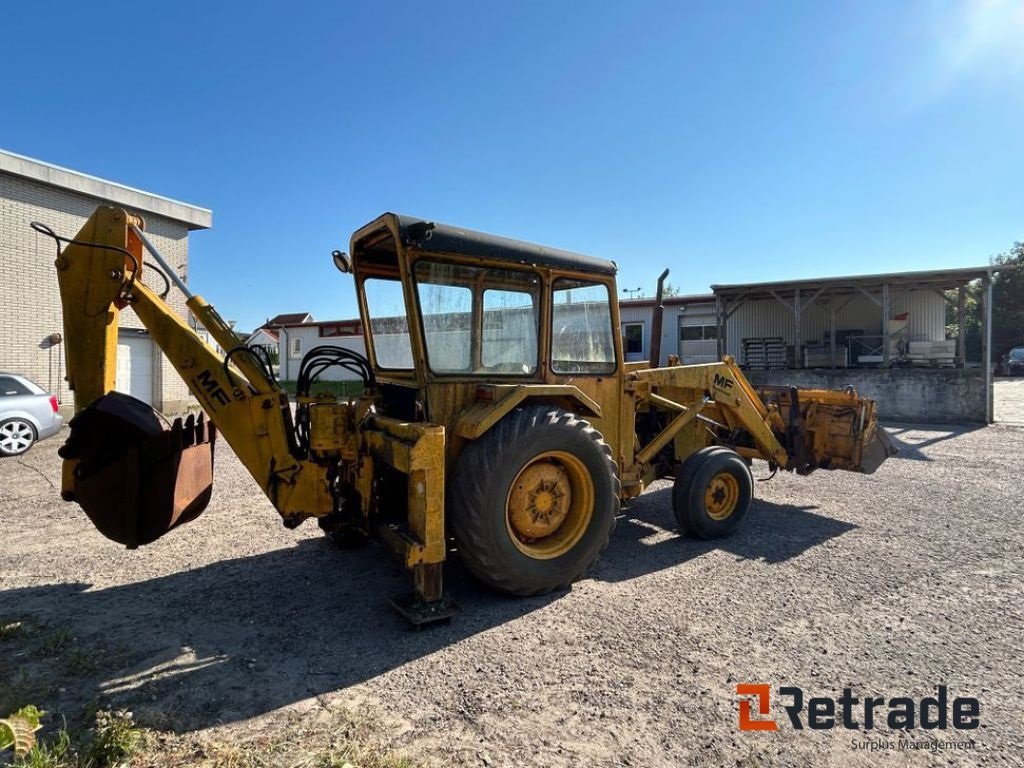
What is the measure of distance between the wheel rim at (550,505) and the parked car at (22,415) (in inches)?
380

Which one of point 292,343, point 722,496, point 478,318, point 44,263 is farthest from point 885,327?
point 292,343

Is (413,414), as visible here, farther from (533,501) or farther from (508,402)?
(533,501)

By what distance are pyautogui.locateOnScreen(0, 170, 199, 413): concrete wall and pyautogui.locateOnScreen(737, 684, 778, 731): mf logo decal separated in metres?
14.5

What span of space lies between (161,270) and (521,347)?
8.04 feet

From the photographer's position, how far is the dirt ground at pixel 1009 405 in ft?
48.9

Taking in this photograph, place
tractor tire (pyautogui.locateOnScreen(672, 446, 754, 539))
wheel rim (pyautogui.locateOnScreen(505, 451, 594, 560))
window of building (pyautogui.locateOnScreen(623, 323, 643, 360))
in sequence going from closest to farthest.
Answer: wheel rim (pyautogui.locateOnScreen(505, 451, 594, 560)) < tractor tire (pyautogui.locateOnScreen(672, 446, 754, 539)) < window of building (pyautogui.locateOnScreen(623, 323, 643, 360))

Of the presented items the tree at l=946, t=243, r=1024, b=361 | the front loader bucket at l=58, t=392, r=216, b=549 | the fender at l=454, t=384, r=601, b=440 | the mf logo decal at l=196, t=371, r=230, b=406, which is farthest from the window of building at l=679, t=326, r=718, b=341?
the tree at l=946, t=243, r=1024, b=361

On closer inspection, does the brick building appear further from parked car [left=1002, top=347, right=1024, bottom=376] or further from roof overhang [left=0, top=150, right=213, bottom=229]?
parked car [left=1002, top=347, right=1024, bottom=376]

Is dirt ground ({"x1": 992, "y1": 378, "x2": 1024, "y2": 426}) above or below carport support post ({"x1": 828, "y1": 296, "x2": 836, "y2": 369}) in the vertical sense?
below

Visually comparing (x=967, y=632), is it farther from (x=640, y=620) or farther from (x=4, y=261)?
(x=4, y=261)

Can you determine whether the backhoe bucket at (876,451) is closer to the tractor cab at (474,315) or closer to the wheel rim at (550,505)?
the tractor cab at (474,315)

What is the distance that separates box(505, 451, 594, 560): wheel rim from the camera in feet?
12.9

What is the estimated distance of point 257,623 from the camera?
3639 millimetres

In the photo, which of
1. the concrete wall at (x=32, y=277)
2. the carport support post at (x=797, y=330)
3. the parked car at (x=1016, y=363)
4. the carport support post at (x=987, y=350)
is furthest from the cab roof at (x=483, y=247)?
the parked car at (x=1016, y=363)
